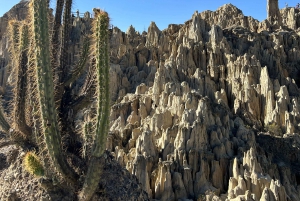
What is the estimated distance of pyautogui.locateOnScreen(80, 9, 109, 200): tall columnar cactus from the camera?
5.49 metres

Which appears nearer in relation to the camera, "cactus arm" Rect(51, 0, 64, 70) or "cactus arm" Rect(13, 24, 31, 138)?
"cactus arm" Rect(13, 24, 31, 138)

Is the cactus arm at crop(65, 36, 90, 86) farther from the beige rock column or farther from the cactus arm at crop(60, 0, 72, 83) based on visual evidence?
the beige rock column

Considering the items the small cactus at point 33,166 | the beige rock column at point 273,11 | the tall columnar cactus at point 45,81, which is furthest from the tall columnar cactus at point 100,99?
the beige rock column at point 273,11

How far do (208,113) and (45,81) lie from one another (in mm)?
16277

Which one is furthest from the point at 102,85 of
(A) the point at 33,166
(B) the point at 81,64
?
(B) the point at 81,64

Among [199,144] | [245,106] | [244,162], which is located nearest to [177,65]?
[245,106]

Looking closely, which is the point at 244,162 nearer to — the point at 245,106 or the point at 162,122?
the point at 162,122

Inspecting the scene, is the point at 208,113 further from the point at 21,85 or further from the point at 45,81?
the point at 45,81

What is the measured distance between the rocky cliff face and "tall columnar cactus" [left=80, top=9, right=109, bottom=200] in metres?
1.70

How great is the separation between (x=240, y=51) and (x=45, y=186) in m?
32.8

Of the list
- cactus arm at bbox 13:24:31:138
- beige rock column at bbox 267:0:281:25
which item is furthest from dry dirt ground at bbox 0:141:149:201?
beige rock column at bbox 267:0:281:25

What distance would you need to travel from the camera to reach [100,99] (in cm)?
549

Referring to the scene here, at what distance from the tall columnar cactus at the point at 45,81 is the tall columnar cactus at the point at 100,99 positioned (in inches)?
21.7

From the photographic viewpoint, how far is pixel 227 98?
29.2m
